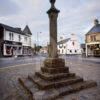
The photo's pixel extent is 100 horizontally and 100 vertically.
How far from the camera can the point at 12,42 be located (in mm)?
38719

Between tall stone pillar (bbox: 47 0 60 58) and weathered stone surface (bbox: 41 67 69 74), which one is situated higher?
tall stone pillar (bbox: 47 0 60 58)

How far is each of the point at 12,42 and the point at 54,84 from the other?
33.6 metres

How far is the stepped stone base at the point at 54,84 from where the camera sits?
6.07 m

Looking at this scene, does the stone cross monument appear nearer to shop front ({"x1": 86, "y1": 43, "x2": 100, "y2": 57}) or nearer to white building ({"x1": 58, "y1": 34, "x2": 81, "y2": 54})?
shop front ({"x1": 86, "y1": 43, "x2": 100, "y2": 57})

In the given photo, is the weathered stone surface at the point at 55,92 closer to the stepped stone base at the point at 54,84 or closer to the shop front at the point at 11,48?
the stepped stone base at the point at 54,84

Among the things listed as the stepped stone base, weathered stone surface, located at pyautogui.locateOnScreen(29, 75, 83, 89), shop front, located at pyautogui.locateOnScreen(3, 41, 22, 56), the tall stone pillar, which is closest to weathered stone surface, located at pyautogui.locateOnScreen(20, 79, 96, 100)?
the stepped stone base

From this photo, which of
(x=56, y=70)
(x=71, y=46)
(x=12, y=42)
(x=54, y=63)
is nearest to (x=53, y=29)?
(x=54, y=63)

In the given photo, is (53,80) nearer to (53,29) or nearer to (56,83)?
(56,83)

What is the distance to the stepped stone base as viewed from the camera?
607cm

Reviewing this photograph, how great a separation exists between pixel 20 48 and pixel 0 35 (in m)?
8.12

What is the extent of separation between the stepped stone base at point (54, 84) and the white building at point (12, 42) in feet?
95.6

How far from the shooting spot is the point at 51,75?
7477 millimetres

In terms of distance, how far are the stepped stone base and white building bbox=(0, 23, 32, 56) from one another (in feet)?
95.6

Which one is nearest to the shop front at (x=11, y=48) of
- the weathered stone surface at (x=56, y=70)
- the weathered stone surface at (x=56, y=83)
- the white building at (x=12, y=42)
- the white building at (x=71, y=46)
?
the white building at (x=12, y=42)
